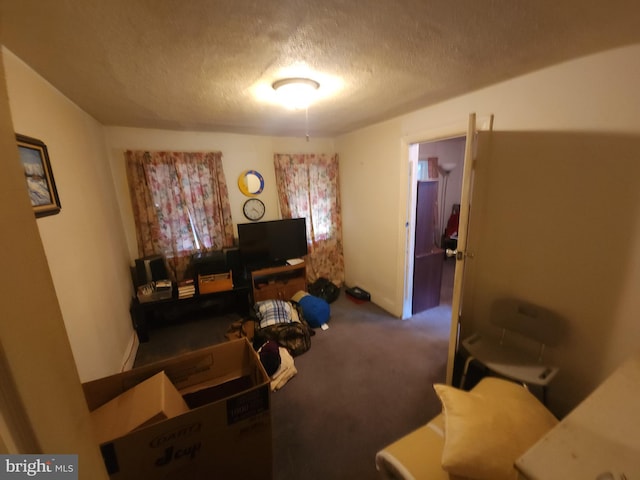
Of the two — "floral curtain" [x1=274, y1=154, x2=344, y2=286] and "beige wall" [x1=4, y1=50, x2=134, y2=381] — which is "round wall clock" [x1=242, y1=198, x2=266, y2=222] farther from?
"beige wall" [x1=4, y1=50, x2=134, y2=381]

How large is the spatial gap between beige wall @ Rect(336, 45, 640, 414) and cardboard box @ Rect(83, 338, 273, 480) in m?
1.82

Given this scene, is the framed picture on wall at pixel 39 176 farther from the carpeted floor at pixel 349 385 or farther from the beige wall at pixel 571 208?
the beige wall at pixel 571 208

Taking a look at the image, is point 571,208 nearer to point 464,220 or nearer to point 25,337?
point 464,220

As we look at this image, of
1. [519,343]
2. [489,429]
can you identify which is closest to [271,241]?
[519,343]

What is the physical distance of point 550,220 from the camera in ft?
5.27

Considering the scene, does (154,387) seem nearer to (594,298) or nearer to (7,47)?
(7,47)

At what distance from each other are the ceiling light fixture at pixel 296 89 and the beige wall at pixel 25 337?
1.38 metres

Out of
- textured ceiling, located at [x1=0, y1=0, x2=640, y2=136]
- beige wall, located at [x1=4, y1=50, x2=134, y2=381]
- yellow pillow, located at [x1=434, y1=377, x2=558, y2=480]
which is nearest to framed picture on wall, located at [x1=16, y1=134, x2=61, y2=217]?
beige wall, located at [x1=4, y1=50, x2=134, y2=381]

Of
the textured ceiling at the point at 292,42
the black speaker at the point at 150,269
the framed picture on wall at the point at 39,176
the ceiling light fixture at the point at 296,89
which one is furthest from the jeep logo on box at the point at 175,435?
the black speaker at the point at 150,269

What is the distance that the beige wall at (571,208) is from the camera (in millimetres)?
1318

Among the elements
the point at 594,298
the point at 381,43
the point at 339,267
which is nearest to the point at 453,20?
the point at 381,43

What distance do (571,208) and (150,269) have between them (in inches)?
139

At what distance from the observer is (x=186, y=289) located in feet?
Result: 9.01

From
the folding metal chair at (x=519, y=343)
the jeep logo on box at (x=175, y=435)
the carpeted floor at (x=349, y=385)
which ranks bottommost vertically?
the carpeted floor at (x=349, y=385)
